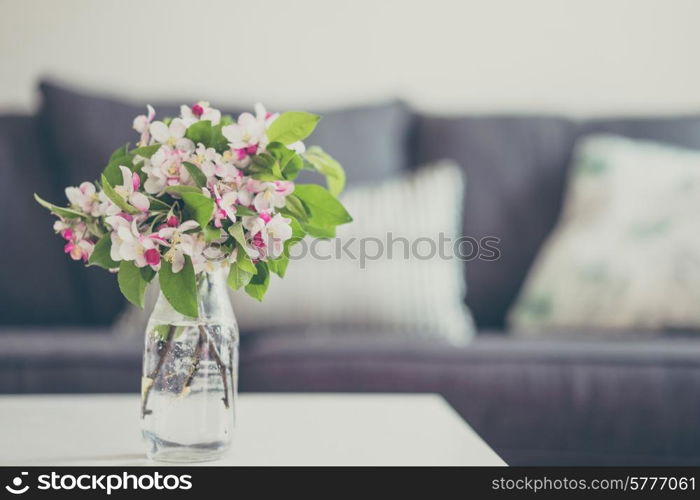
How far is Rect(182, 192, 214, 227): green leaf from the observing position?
0.74m

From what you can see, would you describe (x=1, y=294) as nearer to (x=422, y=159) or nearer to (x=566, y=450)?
(x=422, y=159)

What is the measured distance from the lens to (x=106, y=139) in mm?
1948

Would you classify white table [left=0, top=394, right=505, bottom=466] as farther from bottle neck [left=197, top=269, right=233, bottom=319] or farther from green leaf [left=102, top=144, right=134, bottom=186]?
green leaf [left=102, top=144, right=134, bottom=186]

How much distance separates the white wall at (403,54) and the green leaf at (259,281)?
1.62 metres

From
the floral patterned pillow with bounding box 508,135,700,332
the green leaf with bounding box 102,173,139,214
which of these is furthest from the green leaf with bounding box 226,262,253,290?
the floral patterned pillow with bounding box 508,135,700,332

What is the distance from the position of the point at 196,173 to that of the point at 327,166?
177 millimetres

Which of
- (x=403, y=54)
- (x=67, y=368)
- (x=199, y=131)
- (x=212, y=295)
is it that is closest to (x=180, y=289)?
(x=212, y=295)

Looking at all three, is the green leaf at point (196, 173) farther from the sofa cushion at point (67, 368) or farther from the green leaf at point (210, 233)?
the sofa cushion at point (67, 368)

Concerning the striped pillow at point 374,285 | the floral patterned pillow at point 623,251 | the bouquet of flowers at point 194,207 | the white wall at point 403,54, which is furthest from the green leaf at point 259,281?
the white wall at point 403,54

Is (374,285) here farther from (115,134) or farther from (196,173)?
(196,173)

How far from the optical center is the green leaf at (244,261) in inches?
30.3

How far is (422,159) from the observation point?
2.06 m

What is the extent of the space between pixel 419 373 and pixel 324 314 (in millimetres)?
287

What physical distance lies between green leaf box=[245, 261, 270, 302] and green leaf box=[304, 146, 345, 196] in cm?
13
